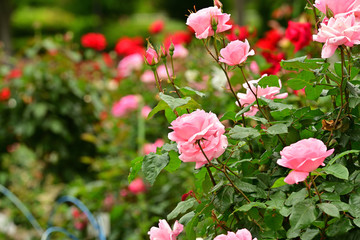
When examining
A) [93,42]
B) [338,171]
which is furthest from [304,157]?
[93,42]

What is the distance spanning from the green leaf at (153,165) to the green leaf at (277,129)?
0.16 meters

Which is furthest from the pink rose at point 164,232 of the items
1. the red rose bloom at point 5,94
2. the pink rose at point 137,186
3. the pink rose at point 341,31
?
the red rose bloom at point 5,94

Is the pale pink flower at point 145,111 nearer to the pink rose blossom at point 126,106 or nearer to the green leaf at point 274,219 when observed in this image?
the pink rose blossom at point 126,106

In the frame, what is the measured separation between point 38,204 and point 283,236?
2148mm

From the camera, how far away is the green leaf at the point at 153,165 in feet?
2.47

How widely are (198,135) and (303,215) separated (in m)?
0.17

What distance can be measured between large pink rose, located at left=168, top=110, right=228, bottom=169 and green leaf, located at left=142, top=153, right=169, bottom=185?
46mm

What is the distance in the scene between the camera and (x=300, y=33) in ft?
5.04

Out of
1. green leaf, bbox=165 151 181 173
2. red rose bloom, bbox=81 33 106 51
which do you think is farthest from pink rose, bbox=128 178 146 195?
green leaf, bbox=165 151 181 173

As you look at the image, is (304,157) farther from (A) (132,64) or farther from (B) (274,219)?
(A) (132,64)

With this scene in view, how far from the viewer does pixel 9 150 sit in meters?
2.90

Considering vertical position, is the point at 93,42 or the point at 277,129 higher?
the point at 277,129

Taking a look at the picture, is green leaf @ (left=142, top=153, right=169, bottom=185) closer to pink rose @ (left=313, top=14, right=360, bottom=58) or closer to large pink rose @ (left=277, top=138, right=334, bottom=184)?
large pink rose @ (left=277, top=138, right=334, bottom=184)

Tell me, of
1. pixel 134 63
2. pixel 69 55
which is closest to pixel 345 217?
pixel 134 63
